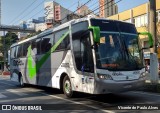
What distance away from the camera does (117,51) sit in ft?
39.1

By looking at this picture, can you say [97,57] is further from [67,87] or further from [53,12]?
[53,12]

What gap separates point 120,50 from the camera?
1198 centimetres

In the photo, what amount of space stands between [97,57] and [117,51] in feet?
2.76

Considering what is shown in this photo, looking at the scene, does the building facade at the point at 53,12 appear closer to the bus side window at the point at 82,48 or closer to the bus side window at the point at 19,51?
the bus side window at the point at 19,51

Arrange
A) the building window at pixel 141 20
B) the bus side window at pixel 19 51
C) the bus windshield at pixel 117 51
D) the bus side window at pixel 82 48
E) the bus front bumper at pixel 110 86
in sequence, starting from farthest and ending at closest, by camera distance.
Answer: the building window at pixel 141 20 → the bus side window at pixel 19 51 → the bus side window at pixel 82 48 → the bus windshield at pixel 117 51 → the bus front bumper at pixel 110 86

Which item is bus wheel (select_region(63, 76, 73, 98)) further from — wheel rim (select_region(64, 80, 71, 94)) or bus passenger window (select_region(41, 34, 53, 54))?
bus passenger window (select_region(41, 34, 53, 54))

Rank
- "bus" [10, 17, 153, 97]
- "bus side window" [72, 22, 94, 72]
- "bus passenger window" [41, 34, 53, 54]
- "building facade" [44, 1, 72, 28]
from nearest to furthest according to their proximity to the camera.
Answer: "bus" [10, 17, 153, 97] < "bus side window" [72, 22, 94, 72] < "bus passenger window" [41, 34, 53, 54] < "building facade" [44, 1, 72, 28]

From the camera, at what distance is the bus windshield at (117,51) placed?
11.6 metres

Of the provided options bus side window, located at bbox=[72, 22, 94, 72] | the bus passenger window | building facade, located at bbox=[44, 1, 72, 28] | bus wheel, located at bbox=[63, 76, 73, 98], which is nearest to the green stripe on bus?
the bus passenger window

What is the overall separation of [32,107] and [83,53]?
9.08ft

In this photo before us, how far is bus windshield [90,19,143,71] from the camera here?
11.6 meters

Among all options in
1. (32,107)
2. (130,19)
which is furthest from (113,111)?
(130,19)

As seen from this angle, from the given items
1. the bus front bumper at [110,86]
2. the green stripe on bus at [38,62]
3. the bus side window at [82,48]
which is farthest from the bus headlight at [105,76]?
the green stripe on bus at [38,62]

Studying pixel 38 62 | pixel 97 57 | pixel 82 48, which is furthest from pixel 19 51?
pixel 97 57
